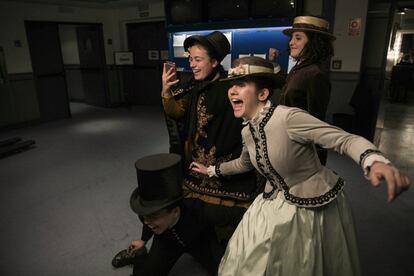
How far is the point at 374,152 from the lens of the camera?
35.8 inches

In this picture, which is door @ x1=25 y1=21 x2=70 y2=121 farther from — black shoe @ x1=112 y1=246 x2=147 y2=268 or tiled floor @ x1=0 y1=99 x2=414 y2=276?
black shoe @ x1=112 y1=246 x2=147 y2=268

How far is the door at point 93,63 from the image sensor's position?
7.38 m

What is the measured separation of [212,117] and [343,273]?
1035 millimetres

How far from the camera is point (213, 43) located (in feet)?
5.76

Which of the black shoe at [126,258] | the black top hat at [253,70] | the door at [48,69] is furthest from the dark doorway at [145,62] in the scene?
the black top hat at [253,70]

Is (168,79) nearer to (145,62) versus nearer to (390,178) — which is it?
(390,178)

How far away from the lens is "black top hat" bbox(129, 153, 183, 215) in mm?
1554

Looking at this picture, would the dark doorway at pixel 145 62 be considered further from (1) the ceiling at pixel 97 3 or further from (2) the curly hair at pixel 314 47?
(2) the curly hair at pixel 314 47

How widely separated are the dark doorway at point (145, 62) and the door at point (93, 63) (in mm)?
628

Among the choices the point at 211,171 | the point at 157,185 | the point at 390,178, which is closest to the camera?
the point at 390,178

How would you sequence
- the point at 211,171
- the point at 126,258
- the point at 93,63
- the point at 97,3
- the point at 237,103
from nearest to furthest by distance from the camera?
1. the point at 237,103
2. the point at 211,171
3. the point at 126,258
4. the point at 97,3
5. the point at 93,63

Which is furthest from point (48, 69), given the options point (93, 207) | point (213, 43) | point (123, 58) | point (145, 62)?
point (213, 43)

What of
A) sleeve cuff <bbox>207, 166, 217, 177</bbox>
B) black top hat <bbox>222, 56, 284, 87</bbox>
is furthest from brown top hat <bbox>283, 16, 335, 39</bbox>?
sleeve cuff <bbox>207, 166, 217, 177</bbox>

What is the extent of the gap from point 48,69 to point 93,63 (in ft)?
4.43
